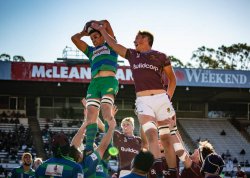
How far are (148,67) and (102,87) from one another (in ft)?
5.28

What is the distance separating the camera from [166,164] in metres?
8.59

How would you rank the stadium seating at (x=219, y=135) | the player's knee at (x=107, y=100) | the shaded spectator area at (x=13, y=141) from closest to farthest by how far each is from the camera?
the player's knee at (x=107, y=100) < the shaded spectator area at (x=13, y=141) < the stadium seating at (x=219, y=135)

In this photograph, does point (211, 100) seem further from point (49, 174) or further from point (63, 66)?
Result: point (49, 174)

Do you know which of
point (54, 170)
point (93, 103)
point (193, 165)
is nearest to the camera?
point (54, 170)

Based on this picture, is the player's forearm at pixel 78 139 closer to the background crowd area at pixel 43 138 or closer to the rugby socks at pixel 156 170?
the rugby socks at pixel 156 170

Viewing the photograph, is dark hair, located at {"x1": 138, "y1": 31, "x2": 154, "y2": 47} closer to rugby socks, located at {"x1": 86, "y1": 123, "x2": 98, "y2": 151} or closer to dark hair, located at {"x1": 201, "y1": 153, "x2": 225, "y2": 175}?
rugby socks, located at {"x1": 86, "y1": 123, "x2": 98, "y2": 151}

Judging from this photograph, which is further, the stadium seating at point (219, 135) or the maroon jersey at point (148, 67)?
the stadium seating at point (219, 135)

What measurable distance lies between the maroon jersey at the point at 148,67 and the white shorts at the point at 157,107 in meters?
0.20

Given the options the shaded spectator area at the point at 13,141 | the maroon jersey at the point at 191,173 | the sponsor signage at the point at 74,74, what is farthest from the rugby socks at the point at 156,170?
the sponsor signage at the point at 74,74

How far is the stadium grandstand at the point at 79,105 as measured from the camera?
133ft

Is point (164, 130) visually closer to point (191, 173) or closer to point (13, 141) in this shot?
point (191, 173)

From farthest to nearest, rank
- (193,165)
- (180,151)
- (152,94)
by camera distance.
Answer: (152,94) < (193,165) < (180,151)

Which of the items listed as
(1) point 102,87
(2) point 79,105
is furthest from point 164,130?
(2) point 79,105

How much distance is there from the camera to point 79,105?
1917 inches
